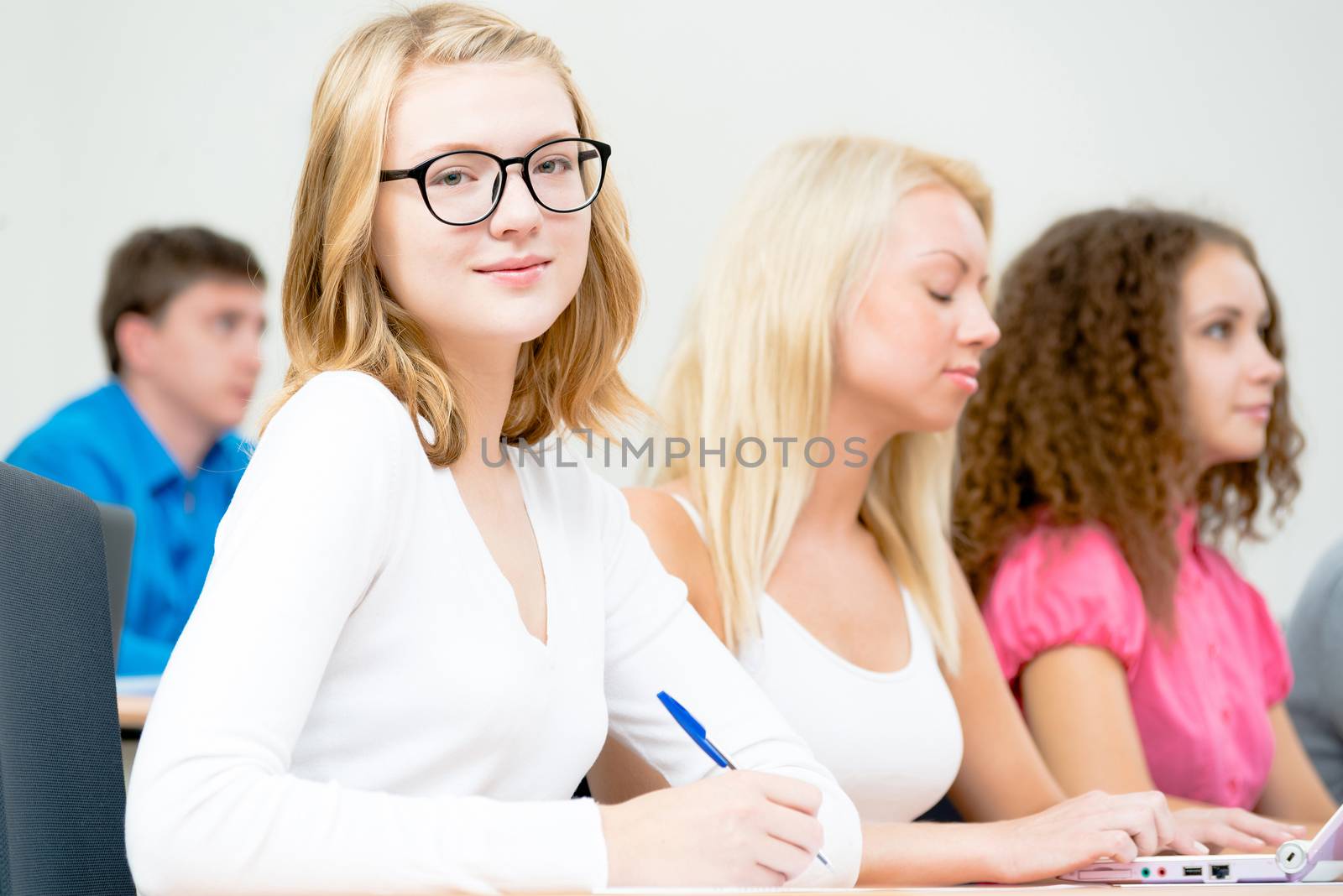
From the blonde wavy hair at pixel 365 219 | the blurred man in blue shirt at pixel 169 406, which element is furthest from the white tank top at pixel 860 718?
the blurred man in blue shirt at pixel 169 406

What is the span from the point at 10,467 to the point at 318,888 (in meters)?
0.36

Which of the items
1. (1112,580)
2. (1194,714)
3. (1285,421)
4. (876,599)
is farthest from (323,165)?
(1285,421)

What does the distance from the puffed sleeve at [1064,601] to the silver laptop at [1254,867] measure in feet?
2.63

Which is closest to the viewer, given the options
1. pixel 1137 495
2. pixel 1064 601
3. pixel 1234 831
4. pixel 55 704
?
pixel 55 704

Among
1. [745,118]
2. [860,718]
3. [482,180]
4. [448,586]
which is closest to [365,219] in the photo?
[482,180]

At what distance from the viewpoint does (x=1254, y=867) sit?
36.8 inches

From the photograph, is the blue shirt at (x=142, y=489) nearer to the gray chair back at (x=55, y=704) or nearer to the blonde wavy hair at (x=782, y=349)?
the blonde wavy hair at (x=782, y=349)

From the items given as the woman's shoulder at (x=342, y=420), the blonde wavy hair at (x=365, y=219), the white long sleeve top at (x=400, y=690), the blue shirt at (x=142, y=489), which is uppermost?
the blonde wavy hair at (x=365, y=219)

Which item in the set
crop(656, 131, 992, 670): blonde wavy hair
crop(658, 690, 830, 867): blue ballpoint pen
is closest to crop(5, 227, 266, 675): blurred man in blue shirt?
crop(656, 131, 992, 670): blonde wavy hair

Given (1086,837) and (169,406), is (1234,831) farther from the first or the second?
(169,406)

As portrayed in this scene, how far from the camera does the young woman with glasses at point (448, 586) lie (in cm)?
74

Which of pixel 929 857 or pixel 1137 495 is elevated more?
pixel 1137 495

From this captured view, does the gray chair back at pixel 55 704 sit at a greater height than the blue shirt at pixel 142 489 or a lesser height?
greater

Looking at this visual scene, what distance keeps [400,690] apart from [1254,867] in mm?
604
